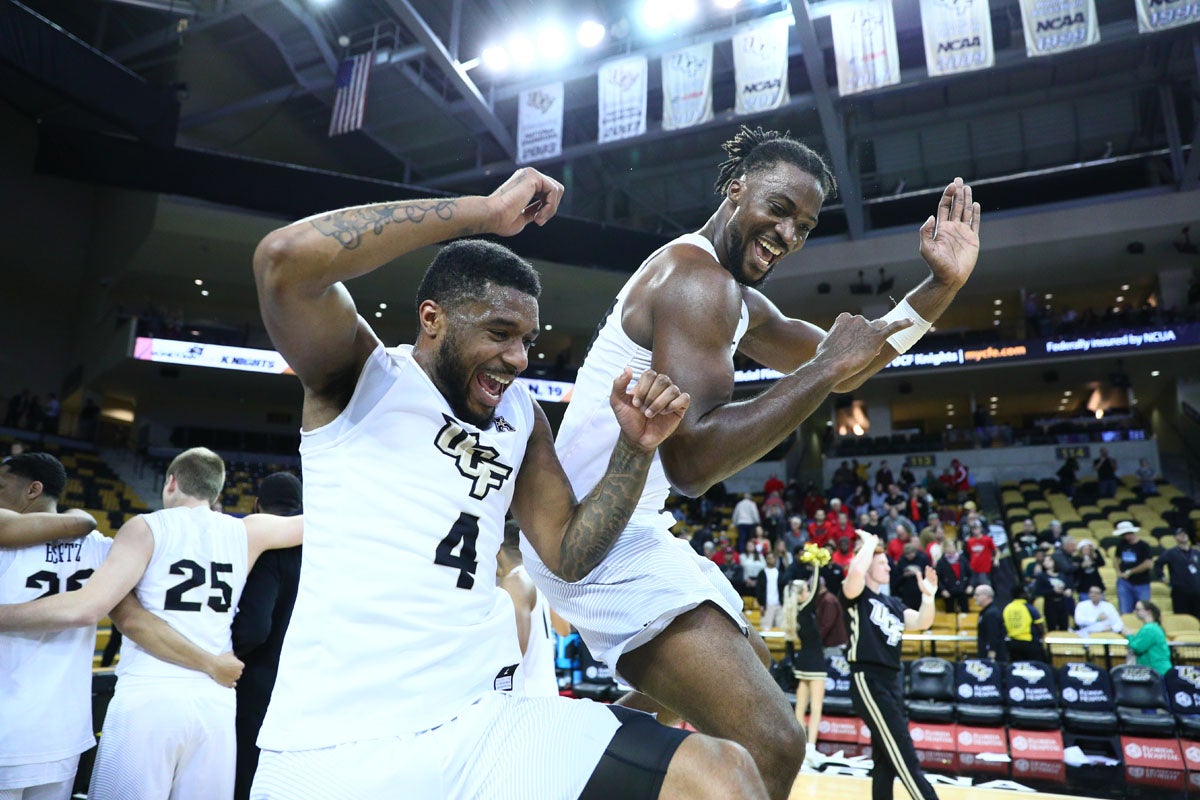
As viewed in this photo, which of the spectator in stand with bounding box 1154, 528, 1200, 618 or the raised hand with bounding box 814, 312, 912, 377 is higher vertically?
the raised hand with bounding box 814, 312, 912, 377

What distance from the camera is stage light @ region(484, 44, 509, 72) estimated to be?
18.2m

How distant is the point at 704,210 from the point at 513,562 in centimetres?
2215

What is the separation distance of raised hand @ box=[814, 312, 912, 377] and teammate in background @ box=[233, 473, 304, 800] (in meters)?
2.68

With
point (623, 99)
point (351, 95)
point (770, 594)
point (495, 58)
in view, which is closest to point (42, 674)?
point (770, 594)

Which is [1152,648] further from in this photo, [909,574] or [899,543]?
[899,543]

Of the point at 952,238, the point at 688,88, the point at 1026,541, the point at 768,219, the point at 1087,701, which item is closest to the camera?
the point at 768,219

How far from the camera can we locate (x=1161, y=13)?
13.8 meters

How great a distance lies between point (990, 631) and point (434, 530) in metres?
10.1

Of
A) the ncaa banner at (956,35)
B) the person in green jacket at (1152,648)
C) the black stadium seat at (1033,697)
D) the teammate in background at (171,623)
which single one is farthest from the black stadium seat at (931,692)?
the ncaa banner at (956,35)

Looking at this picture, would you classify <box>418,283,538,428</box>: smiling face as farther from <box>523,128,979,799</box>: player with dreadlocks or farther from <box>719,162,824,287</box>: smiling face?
<box>719,162,824,287</box>: smiling face

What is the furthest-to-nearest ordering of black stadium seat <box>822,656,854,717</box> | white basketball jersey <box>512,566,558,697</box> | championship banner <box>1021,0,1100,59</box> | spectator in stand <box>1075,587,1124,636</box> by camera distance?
championship banner <box>1021,0,1100,59</box> → spectator in stand <box>1075,587,1124,636</box> → black stadium seat <box>822,656,854,717</box> → white basketball jersey <box>512,566,558,697</box>

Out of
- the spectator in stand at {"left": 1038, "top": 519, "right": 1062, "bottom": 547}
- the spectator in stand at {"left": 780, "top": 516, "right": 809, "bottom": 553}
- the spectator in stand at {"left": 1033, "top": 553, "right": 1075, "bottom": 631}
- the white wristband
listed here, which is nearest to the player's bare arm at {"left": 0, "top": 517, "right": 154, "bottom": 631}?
the white wristband

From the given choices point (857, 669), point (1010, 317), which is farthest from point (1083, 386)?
point (857, 669)

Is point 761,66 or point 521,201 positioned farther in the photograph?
point 761,66
